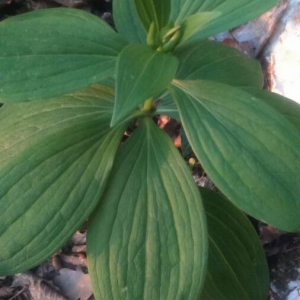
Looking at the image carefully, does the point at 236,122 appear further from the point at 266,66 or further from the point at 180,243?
the point at 266,66

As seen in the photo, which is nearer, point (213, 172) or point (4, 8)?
point (213, 172)

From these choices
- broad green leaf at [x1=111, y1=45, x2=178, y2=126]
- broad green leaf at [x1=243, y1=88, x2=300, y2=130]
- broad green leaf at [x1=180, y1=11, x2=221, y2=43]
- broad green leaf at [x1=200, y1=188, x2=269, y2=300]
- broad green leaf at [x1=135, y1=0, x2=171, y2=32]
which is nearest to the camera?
broad green leaf at [x1=111, y1=45, x2=178, y2=126]

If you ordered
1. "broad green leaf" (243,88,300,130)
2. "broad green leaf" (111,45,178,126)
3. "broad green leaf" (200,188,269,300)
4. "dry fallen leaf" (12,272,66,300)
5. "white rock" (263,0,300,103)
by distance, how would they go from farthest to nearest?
1. "white rock" (263,0,300,103)
2. "dry fallen leaf" (12,272,66,300)
3. "broad green leaf" (200,188,269,300)
4. "broad green leaf" (243,88,300,130)
5. "broad green leaf" (111,45,178,126)

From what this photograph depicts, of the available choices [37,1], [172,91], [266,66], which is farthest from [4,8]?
[172,91]

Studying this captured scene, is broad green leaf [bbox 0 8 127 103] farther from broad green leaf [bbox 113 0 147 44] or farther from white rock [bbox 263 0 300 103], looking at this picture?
white rock [bbox 263 0 300 103]

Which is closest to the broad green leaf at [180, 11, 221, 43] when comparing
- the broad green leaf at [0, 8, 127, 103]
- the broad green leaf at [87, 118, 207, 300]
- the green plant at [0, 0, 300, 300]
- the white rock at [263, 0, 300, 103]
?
the green plant at [0, 0, 300, 300]

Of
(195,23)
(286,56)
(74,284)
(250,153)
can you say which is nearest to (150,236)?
(250,153)

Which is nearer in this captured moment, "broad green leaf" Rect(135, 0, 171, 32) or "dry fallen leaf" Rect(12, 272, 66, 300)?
"broad green leaf" Rect(135, 0, 171, 32)
